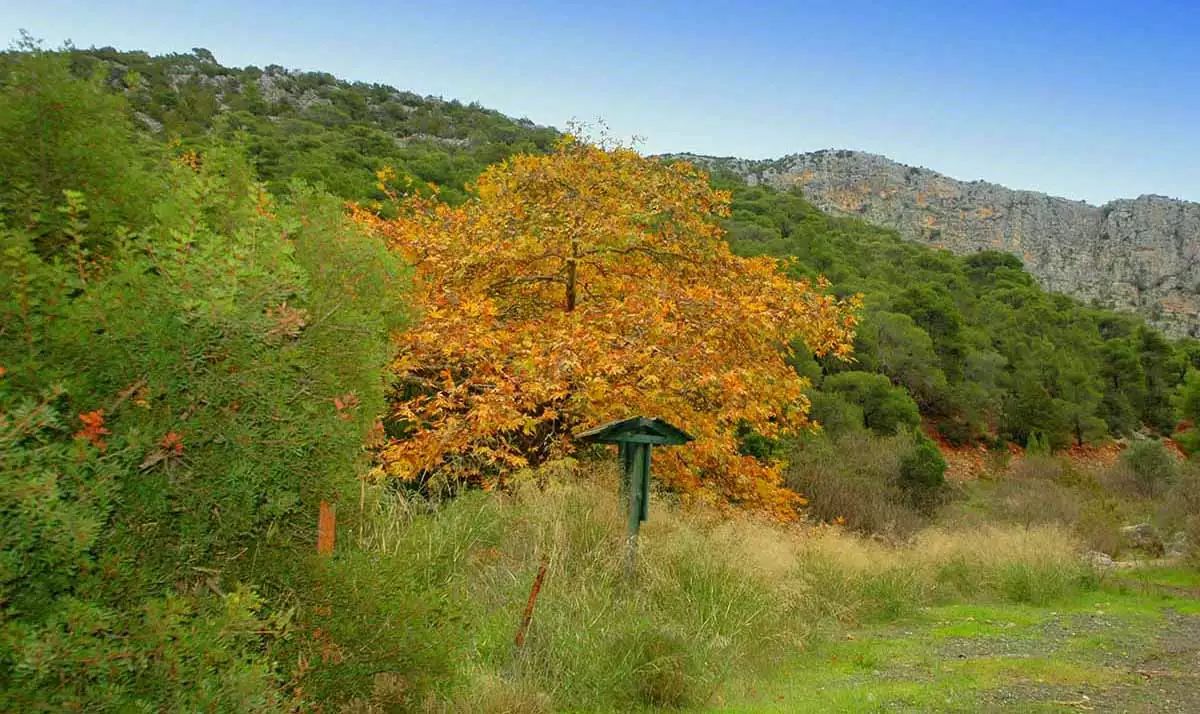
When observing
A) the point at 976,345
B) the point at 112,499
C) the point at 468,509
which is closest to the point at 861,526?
the point at 468,509

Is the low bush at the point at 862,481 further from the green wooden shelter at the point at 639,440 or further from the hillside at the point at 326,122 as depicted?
the hillside at the point at 326,122

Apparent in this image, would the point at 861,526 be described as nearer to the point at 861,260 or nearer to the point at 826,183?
the point at 861,260

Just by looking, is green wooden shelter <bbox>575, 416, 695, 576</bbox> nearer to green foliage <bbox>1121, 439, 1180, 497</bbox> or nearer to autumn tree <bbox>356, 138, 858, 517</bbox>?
autumn tree <bbox>356, 138, 858, 517</bbox>

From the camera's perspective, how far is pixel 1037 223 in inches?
3578

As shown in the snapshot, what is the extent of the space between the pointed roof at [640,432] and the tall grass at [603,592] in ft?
2.54

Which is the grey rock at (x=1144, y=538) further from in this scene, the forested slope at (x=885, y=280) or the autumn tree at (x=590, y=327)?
the autumn tree at (x=590, y=327)

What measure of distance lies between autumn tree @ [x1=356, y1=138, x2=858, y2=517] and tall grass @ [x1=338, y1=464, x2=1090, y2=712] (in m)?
0.87

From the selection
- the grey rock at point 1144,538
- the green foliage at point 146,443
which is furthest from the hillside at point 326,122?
the green foliage at point 146,443

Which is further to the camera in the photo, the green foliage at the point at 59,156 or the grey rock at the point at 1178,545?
the grey rock at the point at 1178,545

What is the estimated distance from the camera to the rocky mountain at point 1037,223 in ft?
261

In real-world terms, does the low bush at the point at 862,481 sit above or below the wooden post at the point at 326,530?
below

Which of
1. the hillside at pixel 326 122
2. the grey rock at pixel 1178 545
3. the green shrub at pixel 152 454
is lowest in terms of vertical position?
the grey rock at pixel 1178 545

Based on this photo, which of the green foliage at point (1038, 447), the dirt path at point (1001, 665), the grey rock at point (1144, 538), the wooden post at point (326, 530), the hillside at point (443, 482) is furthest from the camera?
the green foliage at point (1038, 447)

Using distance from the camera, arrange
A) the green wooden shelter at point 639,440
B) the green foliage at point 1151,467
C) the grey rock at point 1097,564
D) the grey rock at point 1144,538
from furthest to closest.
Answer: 1. the green foliage at point 1151,467
2. the grey rock at point 1144,538
3. the grey rock at point 1097,564
4. the green wooden shelter at point 639,440
